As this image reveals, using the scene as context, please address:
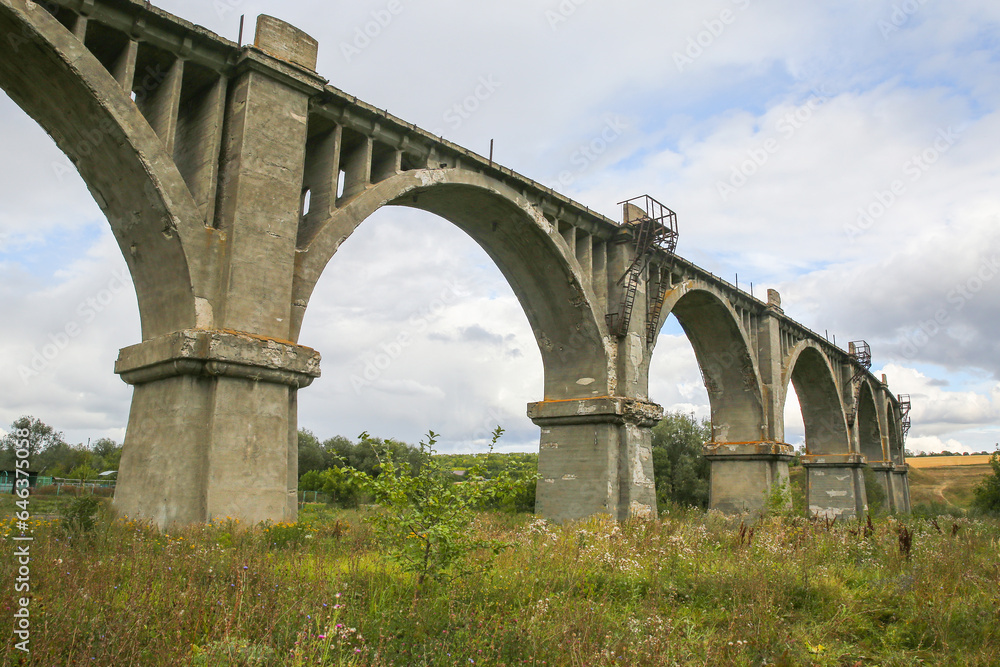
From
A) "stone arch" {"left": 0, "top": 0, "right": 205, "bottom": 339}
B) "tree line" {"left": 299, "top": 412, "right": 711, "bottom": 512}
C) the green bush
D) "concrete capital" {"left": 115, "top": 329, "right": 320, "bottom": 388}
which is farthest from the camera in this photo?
"tree line" {"left": 299, "top": 412, "right": 711, "bottom": 512}

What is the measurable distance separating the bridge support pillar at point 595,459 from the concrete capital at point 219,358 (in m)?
6.75

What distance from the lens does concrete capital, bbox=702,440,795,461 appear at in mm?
19359

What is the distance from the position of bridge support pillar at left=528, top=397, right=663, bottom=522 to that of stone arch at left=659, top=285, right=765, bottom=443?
639cm

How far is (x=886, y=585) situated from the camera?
6.49 metres

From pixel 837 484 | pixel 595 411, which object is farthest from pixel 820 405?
pixel 595 411

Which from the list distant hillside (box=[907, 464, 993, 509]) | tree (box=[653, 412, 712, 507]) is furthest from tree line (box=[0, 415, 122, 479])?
distant hillside (box=[907, 464, 993, 509])

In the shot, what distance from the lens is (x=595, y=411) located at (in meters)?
13.5

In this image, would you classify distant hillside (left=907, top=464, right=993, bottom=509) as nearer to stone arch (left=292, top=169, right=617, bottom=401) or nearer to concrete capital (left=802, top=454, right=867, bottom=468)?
concrete capital (left=802, top=454, right=867, bottom=468)

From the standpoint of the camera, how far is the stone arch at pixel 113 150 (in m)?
7.17

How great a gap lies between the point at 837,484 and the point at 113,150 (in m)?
26.5

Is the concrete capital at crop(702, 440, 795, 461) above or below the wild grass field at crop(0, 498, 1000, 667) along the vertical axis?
above

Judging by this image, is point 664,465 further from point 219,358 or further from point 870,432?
point 219,358

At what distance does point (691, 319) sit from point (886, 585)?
46.2 ft

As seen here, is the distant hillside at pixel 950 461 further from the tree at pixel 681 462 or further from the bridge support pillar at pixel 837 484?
the bridge support pillar at pixel 837 484
